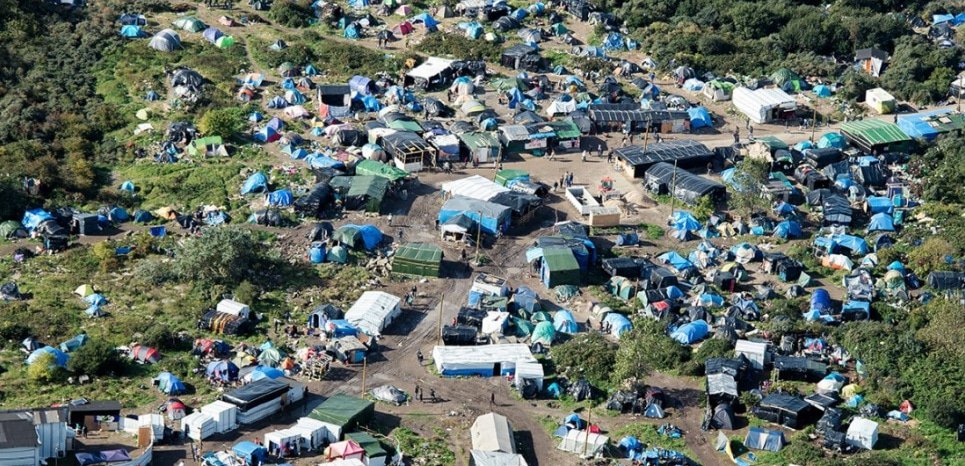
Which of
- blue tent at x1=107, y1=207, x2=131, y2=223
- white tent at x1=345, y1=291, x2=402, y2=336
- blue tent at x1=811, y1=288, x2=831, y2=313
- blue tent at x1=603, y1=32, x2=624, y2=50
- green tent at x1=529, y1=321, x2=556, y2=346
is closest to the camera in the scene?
green tent at x1=529, y1=321, x2=556, y2=346

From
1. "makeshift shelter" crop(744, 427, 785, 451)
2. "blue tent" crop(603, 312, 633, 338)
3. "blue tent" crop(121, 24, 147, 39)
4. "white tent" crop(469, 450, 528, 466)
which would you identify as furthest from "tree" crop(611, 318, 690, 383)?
"blue tent" crop(121, 24, 147, 39)

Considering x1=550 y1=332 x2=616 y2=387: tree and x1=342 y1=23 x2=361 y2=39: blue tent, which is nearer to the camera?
x1=550 y1=332 x2=616 y2=387: tree

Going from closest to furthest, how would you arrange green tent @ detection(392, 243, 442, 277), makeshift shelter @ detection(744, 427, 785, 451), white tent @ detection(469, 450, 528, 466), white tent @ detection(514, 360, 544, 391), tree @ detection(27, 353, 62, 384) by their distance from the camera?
1. white tent @ detection(469, 450, 528, 466)
2. makeshift shelter @ detection(744, 427, 785, 451)
3. tree @ detection(27, 353, 62, 384)
4. white tent @ detection(514, 360, 544, 391)
5. green tent @ detection(392, 243, 442, 277)

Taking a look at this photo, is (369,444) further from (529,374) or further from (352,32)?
(352,32)

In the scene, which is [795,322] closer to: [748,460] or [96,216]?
[748,460]

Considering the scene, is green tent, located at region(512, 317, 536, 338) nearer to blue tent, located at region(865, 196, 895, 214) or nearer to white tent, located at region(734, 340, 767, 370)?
white tent, located at region(734, 340, 767, 370)

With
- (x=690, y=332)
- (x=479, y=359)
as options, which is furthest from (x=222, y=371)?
(x=690, y=332)

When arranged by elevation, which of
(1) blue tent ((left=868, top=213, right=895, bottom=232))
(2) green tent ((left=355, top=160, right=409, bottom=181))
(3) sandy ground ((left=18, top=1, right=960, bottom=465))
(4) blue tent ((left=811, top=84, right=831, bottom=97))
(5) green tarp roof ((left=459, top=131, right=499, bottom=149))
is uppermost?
(4) blue tent ((left=811, top=84, right=831, bottom=97))

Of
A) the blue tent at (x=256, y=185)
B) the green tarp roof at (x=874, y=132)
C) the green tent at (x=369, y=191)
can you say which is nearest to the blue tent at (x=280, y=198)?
the blue tent at (x=256, y=185)
